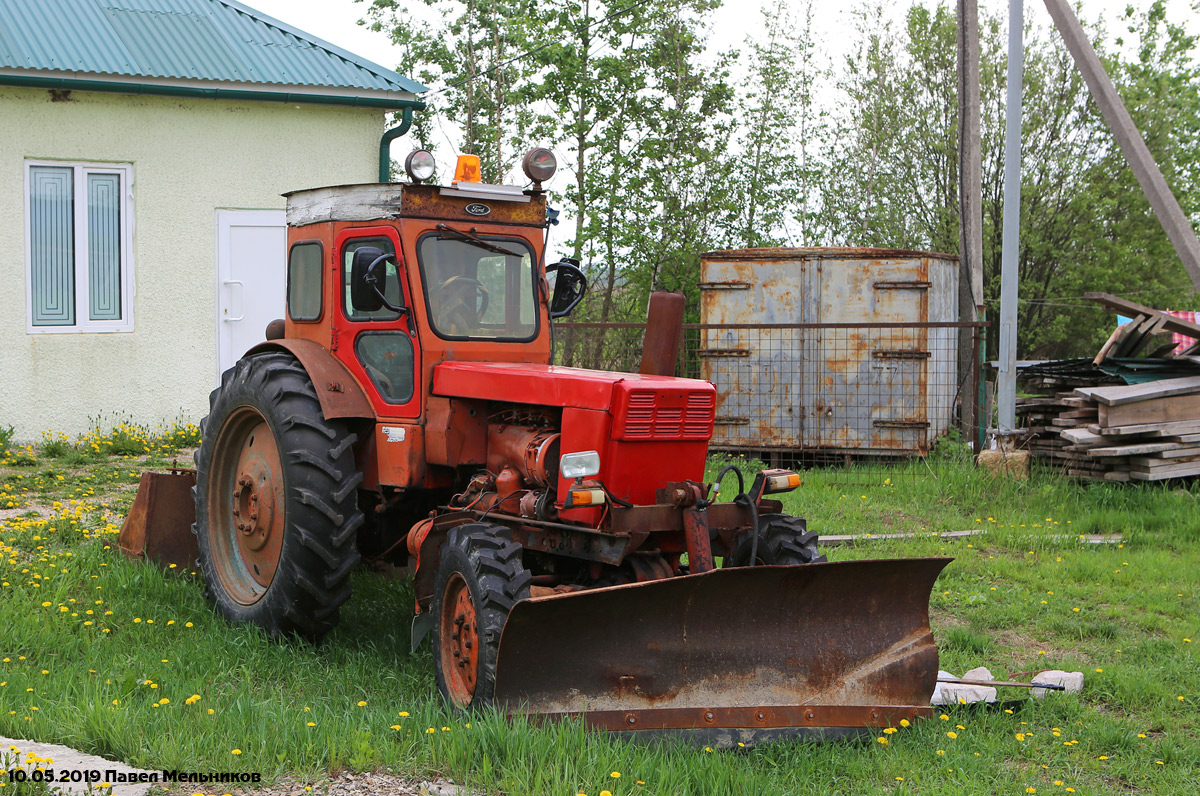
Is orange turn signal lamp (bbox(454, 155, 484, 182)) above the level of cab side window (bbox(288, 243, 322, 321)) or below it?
above

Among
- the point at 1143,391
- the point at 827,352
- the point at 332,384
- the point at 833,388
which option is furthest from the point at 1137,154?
the point at 332,384

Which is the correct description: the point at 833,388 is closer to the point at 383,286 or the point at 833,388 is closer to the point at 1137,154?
the point at 1137,154

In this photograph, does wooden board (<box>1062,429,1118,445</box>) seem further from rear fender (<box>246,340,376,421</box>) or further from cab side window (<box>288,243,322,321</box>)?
cab side window (<box>288,243,322,321</box>)

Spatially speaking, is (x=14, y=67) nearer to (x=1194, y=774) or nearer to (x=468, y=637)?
(x=468, y=637)

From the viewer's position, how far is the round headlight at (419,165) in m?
5.38

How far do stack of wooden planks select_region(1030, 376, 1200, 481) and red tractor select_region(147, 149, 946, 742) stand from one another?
5.53 meters

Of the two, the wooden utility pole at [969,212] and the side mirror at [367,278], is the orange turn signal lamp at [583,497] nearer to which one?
the side mirror at [367,278]

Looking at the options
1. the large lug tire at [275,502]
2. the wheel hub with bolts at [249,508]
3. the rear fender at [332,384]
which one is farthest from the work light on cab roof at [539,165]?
the wheel hub with bolts at [249,508]

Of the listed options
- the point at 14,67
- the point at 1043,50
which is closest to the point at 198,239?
the point at 14,67

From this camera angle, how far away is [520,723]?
391cm

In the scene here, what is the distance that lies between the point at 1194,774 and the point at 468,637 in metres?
2.84

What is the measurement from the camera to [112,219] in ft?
36.9

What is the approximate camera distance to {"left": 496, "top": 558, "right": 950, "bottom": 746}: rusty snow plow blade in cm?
411

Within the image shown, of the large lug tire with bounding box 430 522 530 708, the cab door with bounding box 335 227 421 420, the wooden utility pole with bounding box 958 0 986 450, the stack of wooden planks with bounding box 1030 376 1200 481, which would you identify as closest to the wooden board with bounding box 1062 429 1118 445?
the stack of wooden planks with bounding box 1030 376 1200 481
